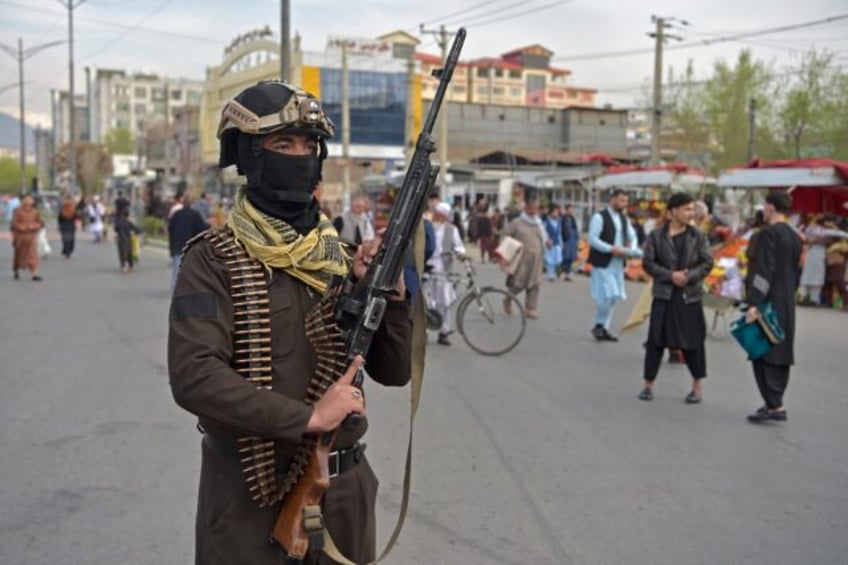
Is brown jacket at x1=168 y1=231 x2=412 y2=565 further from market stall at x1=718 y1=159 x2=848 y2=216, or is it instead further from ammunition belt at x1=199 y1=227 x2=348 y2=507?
market stall at x1=718 y1=159 x2=848 y2=216

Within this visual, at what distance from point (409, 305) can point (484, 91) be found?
360 feet

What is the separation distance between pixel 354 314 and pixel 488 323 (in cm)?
778

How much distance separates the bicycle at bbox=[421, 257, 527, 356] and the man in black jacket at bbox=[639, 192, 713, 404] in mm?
2323

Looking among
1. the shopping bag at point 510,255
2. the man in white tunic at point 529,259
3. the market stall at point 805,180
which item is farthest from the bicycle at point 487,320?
the market stall at point 805,180

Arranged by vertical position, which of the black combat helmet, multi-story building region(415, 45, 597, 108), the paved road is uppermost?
multi-story building region(415, 45, 597, 108)

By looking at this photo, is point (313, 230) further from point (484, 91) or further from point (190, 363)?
point (484, 91)

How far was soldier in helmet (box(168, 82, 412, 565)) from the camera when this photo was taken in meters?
2.14

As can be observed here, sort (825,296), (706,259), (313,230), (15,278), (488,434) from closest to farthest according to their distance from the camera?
(313,230), (488,434), (706,259), (825,296), (15,278)

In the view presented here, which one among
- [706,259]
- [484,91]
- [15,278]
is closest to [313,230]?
[706,259]

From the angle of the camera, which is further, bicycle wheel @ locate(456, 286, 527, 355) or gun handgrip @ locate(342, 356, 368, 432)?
bicycle wheel @ locate(456, 286, 527, 355)

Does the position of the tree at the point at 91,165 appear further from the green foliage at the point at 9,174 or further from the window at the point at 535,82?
the green foliage at the point at 9,174

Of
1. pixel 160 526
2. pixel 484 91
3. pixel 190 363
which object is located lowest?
pixel 160 526

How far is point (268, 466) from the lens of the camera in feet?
7.45

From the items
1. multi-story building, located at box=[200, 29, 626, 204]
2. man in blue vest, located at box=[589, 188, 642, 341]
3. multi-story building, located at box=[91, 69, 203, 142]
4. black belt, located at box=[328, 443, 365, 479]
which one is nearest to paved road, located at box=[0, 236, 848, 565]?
man in blue vest, located at box=[589, 188, 642, 341]
